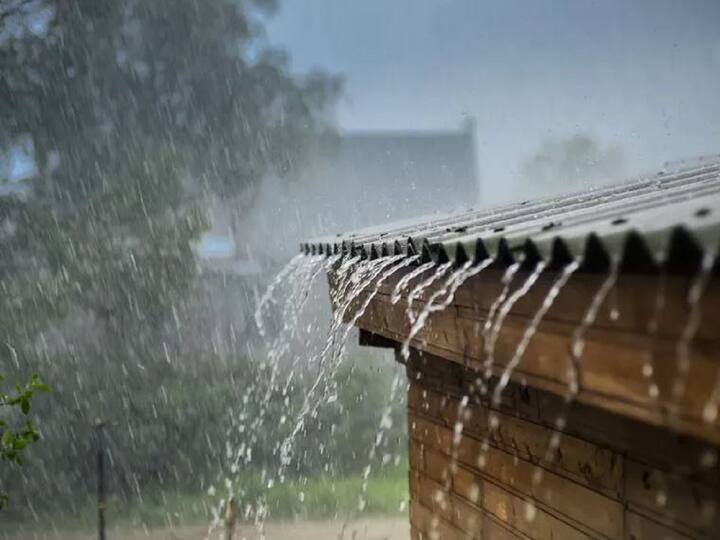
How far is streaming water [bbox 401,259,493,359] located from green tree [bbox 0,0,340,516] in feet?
49.2

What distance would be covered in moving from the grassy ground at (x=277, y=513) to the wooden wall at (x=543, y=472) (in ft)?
34.2

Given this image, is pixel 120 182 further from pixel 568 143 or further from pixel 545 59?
pixel 545 59

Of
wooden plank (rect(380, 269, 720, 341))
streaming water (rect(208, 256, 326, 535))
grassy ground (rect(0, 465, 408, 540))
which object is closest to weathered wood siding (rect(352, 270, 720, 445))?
wooden plank (rect(380, 269, 720, 341))

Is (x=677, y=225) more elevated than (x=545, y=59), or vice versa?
(x=545, y=59)

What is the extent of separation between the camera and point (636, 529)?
6.34 ft

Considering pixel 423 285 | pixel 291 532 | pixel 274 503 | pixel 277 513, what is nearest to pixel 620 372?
pixel 423 285

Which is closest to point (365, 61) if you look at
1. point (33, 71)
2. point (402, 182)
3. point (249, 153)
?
point (402, 182)

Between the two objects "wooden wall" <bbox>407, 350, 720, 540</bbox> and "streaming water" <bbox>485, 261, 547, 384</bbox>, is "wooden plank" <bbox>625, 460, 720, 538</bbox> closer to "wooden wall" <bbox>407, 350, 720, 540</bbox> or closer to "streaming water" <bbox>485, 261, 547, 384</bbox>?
"wooden wall" <bbox>407, 350, 720, 540</bbox>

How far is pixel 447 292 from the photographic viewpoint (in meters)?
2.37

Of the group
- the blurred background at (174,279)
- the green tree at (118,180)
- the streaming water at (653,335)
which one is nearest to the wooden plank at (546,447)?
the streaming water at (653,335)

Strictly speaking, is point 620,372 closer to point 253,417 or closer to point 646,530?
point 646,530

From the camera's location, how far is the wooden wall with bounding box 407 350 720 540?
1.75 meters

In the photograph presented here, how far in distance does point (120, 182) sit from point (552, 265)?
17.1m

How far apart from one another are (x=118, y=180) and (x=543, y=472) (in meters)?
16.5
